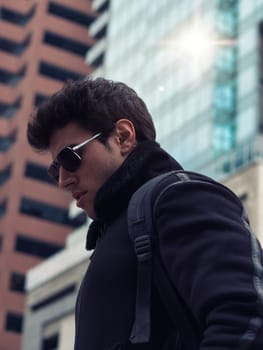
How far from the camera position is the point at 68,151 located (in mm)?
2916

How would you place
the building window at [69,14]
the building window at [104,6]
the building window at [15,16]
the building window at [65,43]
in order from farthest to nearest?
1. the building window at [15,16]
2. the building window at [69,14]
3. the building window at [65,43]
4. the building window at [104,6]

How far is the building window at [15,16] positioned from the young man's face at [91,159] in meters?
80.8

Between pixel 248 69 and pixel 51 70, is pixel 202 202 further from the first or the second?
pixel 51 70

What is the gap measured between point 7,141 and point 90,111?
75925mm

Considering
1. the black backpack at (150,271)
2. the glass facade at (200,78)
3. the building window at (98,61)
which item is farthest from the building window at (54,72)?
the black backpack at (150,271)

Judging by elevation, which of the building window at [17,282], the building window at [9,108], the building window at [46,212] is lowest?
the building window at [17,282]

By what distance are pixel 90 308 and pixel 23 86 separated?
248 ft

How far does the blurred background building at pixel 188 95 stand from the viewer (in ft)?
160

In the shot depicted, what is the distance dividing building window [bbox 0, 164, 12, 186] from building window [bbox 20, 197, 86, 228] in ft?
12.7

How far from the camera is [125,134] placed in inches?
118

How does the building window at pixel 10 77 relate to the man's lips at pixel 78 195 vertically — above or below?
below

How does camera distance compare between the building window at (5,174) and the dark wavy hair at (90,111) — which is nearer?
the dark wavy hair at (90,111)

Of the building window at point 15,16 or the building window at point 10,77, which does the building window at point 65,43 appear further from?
the building window at point 15,16

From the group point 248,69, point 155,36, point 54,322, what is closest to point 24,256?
point 54,322
